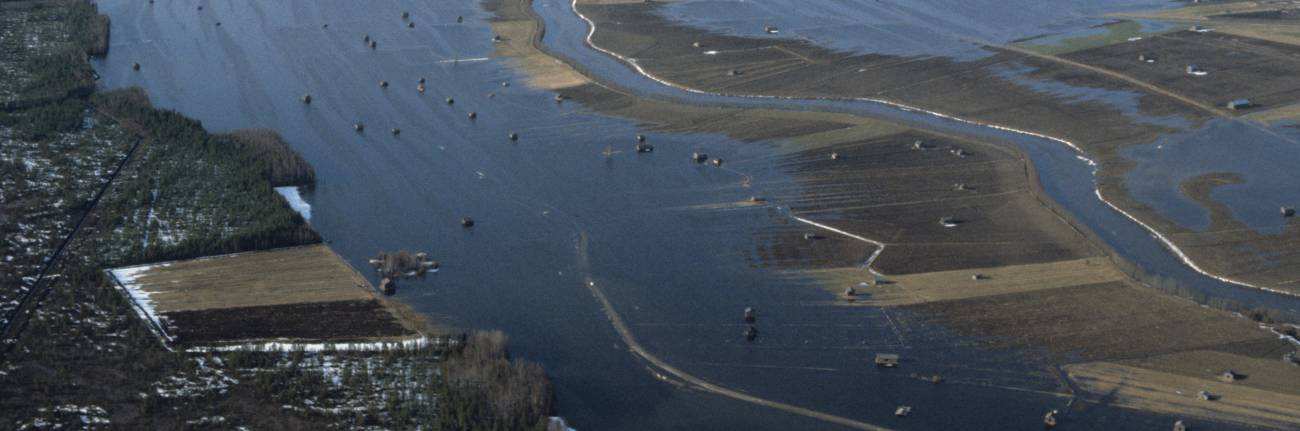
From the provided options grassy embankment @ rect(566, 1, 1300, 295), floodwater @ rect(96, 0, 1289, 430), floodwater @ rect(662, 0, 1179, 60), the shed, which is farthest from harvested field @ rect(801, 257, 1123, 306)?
floodwater @ rect(662, 0, 1179, 60)

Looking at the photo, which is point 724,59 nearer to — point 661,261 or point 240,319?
point 661,261

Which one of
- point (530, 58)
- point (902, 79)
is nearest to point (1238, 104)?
point (902, 79)

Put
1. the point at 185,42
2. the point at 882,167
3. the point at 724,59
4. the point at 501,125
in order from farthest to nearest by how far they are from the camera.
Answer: the point at 185,42, the point at 724,59, the point at 501,125, the point at 882,167

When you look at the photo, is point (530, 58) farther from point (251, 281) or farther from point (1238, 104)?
point (1238, 104)

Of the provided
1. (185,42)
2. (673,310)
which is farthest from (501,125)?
(185,42)

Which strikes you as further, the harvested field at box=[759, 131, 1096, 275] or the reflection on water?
the reflection on water

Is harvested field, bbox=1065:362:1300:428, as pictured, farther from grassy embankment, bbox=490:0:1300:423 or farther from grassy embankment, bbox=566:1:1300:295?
grassy embankment, bbox=566:1:1300:295

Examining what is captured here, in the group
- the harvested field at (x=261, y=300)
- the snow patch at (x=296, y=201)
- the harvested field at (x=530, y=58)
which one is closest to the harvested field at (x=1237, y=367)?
the harvested field at (x=261, y=300)
